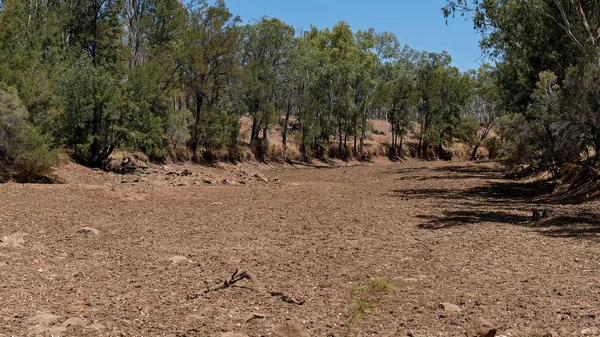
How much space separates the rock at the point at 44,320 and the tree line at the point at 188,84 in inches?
620

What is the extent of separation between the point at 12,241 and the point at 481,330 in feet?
27.5

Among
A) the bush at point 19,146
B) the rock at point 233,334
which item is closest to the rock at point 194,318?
the rock at point 233,334

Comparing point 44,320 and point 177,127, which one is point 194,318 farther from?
point 177,127

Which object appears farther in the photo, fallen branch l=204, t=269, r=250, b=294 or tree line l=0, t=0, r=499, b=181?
tree line l=0, t=0, r=499, b=181

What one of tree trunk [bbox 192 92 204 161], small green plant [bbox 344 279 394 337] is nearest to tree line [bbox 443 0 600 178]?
small green plant [bbox 344 279 394 337]

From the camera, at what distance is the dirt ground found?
6105 mm

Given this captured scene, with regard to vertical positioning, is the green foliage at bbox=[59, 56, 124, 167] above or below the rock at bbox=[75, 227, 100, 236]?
above

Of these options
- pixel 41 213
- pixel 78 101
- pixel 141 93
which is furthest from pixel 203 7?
pixel 41 213

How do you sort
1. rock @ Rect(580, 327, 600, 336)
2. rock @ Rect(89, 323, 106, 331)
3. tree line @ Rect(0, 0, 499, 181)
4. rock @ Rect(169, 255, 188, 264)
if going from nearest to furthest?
rock @ Rect(580, 327, 600, 336), rock @ Rect(89, 323, 106, 331), rock @ Rect(169, 255, 188, 264), tree line @ Rect(0, 0, 499, 181)

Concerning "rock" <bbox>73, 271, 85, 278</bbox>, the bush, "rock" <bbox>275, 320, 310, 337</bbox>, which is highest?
the bush

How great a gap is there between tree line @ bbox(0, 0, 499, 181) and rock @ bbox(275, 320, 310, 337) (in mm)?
17712

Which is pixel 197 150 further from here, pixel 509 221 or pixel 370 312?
pixel 370 312

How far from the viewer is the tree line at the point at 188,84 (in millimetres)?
23372

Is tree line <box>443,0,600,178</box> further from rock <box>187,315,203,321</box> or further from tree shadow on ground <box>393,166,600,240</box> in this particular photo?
rock <box>187,315,203,321</box>
